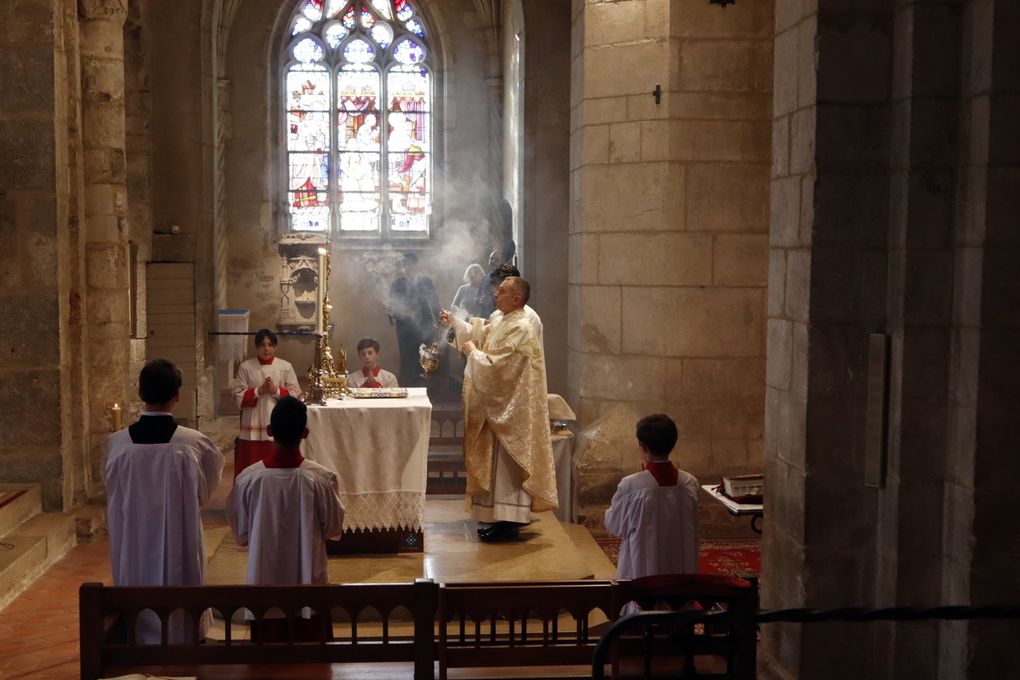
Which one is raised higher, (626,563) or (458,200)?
(458,200)

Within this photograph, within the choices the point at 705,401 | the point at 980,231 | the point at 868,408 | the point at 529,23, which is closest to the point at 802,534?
the point at 868,408

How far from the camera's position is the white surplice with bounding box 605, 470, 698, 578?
4480 mm

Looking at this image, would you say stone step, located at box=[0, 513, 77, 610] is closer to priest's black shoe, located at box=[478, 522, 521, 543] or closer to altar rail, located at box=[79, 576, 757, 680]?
priest's black shoe, located at box=[478, 522, 521, 543]

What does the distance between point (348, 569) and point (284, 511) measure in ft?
5.87

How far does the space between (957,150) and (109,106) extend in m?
6.35

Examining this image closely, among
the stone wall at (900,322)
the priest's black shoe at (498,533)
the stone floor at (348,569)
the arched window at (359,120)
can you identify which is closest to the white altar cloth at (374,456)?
the stone floor at (348,569)

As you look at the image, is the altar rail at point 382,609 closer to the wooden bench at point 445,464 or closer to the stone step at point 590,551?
the stone step at point 590,551

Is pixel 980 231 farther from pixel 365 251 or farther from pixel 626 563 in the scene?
pixel 365 251

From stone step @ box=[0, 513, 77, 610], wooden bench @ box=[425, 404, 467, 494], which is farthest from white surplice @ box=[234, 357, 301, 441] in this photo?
stone step @ box=[0, 513, 77, 610]

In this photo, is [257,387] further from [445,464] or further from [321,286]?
[321,286]

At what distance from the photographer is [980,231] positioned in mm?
3967

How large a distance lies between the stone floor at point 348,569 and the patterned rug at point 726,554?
0.21 metres

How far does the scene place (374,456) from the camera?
6.36m

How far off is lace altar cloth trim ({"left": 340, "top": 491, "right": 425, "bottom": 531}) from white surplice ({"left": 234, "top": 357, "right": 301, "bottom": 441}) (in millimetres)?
1864
